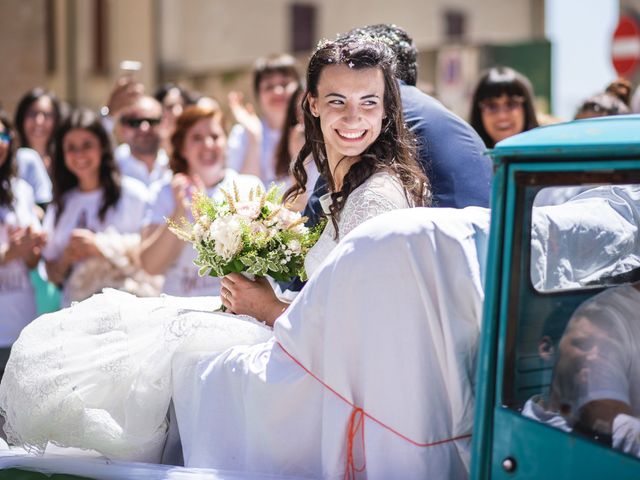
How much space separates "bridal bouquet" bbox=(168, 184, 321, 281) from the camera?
11.7 feet

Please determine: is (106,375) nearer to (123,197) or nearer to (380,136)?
(380,136)

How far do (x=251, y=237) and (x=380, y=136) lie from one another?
0.53 meters

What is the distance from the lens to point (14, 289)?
670cm

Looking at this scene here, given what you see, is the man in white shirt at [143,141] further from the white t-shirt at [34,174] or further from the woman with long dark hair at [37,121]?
the woman with long dark hair at [37,121]

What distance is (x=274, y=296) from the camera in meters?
3.63

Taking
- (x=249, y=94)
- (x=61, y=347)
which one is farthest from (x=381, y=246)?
(x=249, y=94)

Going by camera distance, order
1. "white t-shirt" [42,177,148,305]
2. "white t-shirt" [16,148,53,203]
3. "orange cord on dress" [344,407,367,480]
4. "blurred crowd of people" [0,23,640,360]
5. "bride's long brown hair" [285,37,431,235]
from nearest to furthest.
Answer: "orange cord on dress" [344,407,367,480], "bride's long brown hair" [285,37,431,235], "blurred crowd of people" [0,23,640,360], "white t-shirt" [42,177,148,305], "white t-shirt" [16,148,53,203]

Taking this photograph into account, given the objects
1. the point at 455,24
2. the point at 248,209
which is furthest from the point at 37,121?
the point at 455,24

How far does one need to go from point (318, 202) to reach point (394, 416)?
4.84ft

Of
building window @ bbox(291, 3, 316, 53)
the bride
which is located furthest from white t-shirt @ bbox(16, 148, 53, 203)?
building window @ bbox(291, 3, 316, 53)

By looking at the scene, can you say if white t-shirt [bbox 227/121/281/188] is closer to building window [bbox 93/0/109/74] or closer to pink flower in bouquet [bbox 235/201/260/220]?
pink flower in bouquet [bbox 235/201/260/220]

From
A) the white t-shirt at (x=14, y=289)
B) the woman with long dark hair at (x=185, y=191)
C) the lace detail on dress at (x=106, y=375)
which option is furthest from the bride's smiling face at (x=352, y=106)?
the white t-shirt at (x=14, y=289)

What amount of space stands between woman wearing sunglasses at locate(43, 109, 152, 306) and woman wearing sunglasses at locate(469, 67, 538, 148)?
2.15 m

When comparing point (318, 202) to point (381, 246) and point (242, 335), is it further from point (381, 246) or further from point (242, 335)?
point (381, 246)
